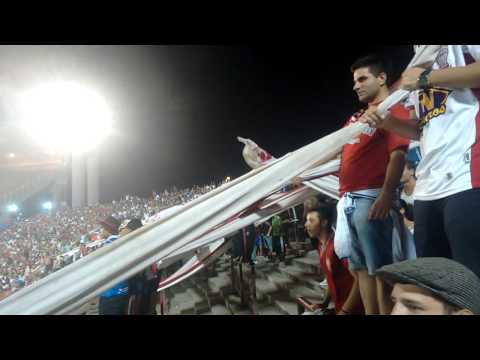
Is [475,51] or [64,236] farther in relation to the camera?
[64,236]

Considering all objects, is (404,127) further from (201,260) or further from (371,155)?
(201,260)

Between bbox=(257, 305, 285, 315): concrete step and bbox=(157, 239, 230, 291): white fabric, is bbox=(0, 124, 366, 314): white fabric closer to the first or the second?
bbox=(157, 239, 230, 291): white fabric

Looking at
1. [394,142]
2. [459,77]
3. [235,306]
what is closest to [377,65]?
[394,142]

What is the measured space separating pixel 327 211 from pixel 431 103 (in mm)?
831

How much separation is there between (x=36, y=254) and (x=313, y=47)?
250cm

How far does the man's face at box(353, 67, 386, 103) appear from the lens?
1473 millimetres

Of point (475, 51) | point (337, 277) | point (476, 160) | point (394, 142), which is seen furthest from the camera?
point (337, 277)

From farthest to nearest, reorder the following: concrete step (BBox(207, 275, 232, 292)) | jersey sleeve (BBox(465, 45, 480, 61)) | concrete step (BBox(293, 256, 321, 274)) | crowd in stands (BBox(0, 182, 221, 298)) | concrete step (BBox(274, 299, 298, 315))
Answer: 1. concrete step (BBox(207, 275, 232, 292))
2. concrete step (BBox(293, 256, 321, 274))
3. crowd in stands (BBox(0, 182, 221, 298))
4. concrete step (BBox(274, 299, 298, 315))
5. jersey sleeve (BBox(465, 45, 480, 61))

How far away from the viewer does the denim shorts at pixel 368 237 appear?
1438 mm

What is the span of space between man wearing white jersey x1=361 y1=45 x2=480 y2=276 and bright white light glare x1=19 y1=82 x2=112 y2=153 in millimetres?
1848

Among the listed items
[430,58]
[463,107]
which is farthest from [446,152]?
[430,58]

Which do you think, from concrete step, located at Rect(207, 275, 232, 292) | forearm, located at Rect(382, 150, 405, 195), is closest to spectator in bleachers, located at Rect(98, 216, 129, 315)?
concrete step, located at Rect(207, 275, 232, 292)

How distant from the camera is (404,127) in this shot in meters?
1.27

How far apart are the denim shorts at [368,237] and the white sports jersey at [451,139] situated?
1.21 feet
